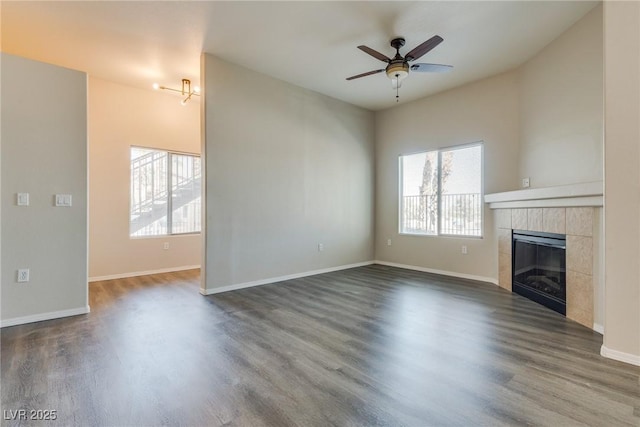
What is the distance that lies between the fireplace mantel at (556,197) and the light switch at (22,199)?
5.45 meters

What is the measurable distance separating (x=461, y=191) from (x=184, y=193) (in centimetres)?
516

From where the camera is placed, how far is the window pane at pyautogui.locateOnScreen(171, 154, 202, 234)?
18.8 feet

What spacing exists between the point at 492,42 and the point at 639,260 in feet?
9.33

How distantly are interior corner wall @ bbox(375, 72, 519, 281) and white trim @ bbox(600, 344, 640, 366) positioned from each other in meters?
2.35

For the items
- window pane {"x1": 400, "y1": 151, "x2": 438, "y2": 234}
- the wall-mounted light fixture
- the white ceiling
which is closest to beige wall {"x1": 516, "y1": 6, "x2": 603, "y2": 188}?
the white ceiling

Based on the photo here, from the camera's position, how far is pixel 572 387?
1.91m

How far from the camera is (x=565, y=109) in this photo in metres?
3.49

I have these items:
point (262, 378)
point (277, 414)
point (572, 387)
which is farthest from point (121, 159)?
point (572, 387)

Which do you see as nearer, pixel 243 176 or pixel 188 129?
pixel 243 176

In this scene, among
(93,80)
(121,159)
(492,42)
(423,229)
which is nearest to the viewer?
(492,42)

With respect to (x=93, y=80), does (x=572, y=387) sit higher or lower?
lower

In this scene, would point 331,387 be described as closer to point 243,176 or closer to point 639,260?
point 639,260

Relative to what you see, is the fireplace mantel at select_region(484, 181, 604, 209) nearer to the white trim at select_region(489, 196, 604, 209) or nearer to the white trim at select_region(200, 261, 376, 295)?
the white trim at select_region(489, 196, 604, 209)

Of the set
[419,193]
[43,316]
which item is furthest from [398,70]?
[43,316]
